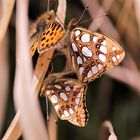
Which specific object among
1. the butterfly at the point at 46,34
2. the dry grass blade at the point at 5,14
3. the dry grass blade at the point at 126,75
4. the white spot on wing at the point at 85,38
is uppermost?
the dry grass blade at the point at 5,14

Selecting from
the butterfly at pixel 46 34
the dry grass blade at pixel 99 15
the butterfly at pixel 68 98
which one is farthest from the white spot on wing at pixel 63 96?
the dry grass blade at pixel 99 15

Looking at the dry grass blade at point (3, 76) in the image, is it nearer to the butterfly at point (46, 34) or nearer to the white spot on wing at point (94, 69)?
the butterfly at point (46, 34)

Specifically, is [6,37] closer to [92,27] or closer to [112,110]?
[92,27]

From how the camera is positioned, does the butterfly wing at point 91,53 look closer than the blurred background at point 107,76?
Yes

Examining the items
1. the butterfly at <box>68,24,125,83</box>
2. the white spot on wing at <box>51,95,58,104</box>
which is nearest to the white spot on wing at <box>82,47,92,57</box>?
the butterfly at <box>68,24,125,83</box>

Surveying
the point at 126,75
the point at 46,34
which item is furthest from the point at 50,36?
the point at 126,75

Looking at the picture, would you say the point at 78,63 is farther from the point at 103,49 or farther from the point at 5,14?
the point at 5,14

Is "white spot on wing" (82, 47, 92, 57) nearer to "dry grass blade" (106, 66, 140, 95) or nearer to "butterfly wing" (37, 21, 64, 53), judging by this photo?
"butterfly wing" (37, 21, 64, 53)
